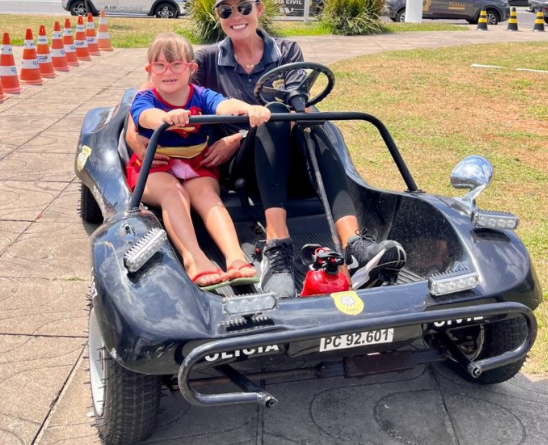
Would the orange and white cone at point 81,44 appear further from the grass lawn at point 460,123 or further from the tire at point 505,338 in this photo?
the tire at point 505,338

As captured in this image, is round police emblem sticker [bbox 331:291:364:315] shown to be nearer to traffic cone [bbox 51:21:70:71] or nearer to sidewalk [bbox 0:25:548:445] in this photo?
sidewalk [bbox 0:25:548:445]

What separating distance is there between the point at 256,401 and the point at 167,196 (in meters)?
1.27

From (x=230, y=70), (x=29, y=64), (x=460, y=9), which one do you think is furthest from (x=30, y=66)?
(x=460, y=9)

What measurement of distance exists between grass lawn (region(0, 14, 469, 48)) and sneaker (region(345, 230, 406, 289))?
425 inches

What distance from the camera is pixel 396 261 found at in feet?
9.79

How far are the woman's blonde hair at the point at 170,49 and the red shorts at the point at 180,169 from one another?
0.48m

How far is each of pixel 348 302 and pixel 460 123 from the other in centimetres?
561

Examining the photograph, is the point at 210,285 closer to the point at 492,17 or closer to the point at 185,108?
the point at 185,108

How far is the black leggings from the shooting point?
3500 millimetres

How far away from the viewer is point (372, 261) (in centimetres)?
301

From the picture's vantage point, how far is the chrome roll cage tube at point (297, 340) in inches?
91.2

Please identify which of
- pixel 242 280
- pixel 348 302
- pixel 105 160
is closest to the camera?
pixel 348 302

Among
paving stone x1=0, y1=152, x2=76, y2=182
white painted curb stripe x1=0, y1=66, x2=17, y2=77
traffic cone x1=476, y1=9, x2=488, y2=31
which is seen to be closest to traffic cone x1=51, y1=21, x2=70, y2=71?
white painted curb stripe x1=0, y1=66, x2=17, y2=77

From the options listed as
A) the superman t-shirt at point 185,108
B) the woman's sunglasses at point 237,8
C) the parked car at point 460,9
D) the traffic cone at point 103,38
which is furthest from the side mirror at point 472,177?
the parked car at point 460,9
